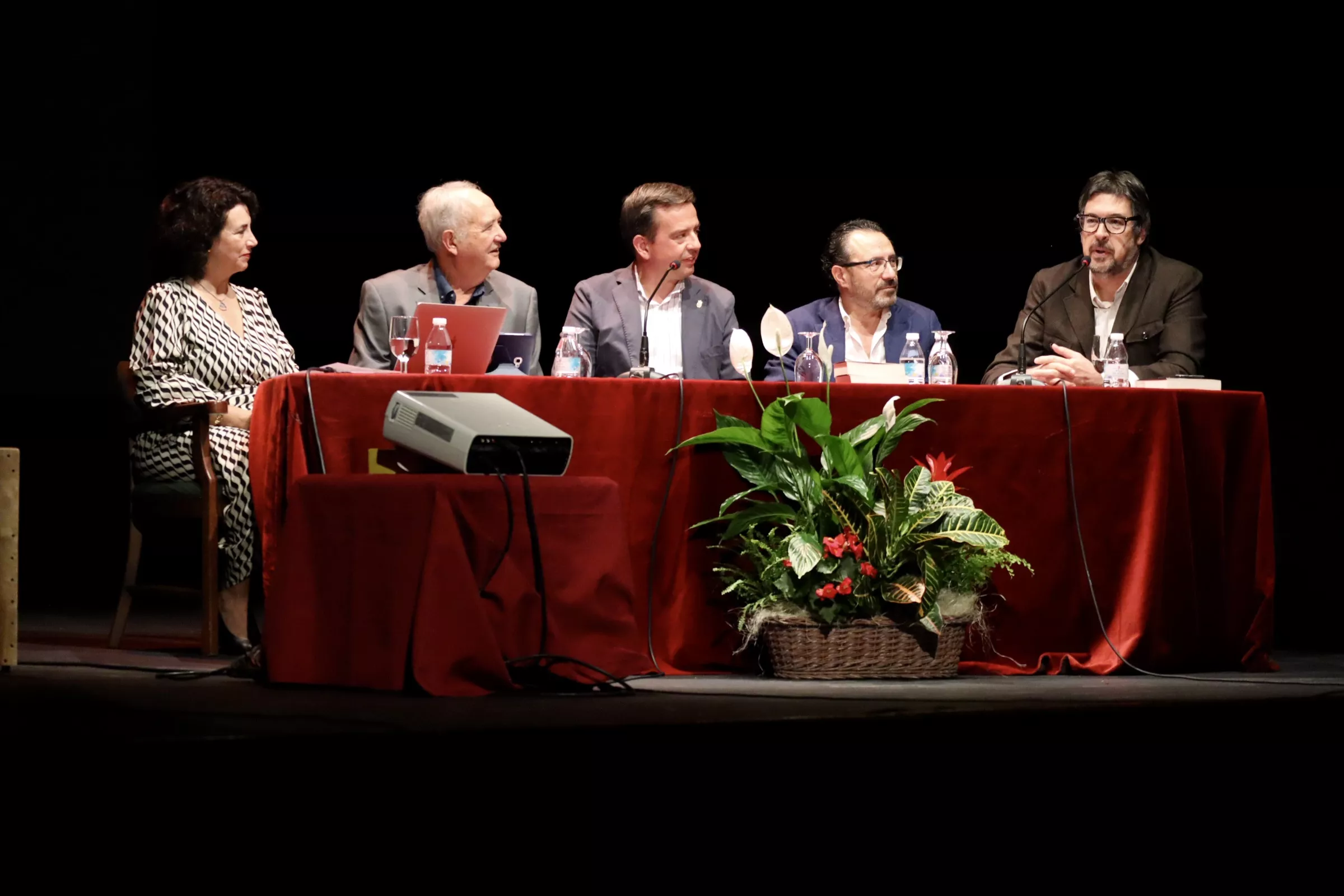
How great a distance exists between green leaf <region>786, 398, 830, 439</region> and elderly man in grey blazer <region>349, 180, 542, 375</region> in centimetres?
95

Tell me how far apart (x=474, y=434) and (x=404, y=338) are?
533 millimetres

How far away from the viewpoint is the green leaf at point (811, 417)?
3.22 metres

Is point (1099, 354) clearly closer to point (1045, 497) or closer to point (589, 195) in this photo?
point (1045, 497)

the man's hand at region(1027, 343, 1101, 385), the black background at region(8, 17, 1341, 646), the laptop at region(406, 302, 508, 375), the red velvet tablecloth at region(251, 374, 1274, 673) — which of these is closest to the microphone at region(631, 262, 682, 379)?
the red velvet tablecloth at region(251, 374, 1274, 673)

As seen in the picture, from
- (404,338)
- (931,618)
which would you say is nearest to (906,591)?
(931,618)

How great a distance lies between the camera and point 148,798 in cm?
207

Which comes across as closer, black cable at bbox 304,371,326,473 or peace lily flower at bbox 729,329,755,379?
black cable at bbox 304,371,326,473

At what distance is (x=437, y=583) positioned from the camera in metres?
2.79

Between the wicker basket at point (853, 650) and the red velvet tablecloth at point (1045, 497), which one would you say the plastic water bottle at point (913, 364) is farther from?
the wicker basket at point (853, 650)

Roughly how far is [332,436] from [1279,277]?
3849 millimetres

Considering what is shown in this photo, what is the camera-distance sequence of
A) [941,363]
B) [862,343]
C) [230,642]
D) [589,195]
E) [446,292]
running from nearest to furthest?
[941,363] < [230,642] < [446,292] < [862,343] < [589,195]

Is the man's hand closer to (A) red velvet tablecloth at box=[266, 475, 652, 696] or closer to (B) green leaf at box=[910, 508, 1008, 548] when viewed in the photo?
(B) green leaf at box=[910, 508, 1008, 548]

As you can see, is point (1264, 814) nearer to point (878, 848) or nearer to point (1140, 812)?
point (1140, 812)

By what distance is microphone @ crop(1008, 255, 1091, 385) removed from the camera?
353cm
